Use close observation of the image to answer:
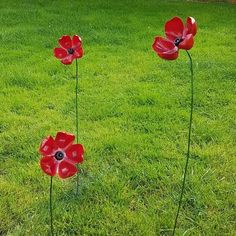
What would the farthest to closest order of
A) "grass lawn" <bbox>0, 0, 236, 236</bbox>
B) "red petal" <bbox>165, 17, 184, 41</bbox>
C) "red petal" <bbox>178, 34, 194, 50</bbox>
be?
1. "grass lawn" <bbox>0, 0, 236, 236</bbox>
2. "red petal" <bbox>165, 17, 184, 41</bbox>
3. "red petal" <bbox>178, 34, 194, 50</bbox>

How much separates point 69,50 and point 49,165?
1.09m

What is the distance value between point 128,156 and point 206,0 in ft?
22.1

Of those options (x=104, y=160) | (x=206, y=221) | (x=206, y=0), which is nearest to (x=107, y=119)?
(x=104, y=160)

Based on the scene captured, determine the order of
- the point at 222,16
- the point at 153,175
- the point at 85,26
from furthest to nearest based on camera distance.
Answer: the point at 222,16
the point at 85,26
the point at 153,175

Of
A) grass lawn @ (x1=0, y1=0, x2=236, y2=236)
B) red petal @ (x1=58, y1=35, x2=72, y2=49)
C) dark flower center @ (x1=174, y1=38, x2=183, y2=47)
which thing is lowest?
grass lawn @ (x1=0, y1=0, x2=236, y2=236)

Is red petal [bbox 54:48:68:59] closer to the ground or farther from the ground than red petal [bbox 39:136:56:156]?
farther from the ground

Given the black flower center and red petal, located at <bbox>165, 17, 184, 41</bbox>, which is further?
the black flower center

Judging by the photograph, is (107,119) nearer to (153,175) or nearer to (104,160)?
(104,160)

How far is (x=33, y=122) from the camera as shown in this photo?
4.10 metres

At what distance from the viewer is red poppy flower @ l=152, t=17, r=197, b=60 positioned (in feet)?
7.39

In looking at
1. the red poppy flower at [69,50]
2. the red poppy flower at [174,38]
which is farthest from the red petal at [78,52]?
the red poppy flower at [174,38]

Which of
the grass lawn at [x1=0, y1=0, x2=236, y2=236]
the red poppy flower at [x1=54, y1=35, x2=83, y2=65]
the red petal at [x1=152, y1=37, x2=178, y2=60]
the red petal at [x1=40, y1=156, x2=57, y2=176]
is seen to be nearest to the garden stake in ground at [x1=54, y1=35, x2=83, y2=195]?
the red poppy flower at [x1=54, y1=35, x2=83, y2=65]

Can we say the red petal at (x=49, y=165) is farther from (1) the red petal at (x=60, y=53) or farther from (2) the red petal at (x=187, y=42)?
(1) the red petal at (x=60, y=53)

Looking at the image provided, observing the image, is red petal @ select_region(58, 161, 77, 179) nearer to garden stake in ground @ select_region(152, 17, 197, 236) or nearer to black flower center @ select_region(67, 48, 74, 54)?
garden stake in ground @ select_region(152, 17, 197, 236)
